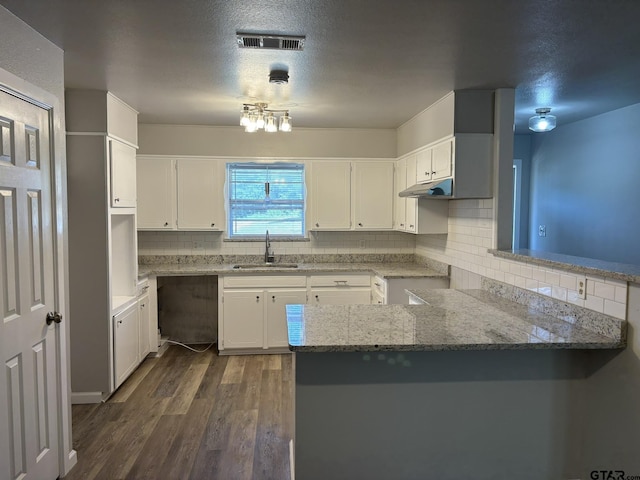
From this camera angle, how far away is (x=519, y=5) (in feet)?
6.18

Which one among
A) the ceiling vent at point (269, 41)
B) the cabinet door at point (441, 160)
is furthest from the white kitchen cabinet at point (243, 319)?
the ceiling vent at point (269, 41)

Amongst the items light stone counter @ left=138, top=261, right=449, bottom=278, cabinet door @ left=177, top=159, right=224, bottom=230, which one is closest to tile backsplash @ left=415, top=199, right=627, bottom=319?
light stone counter @ left=138, top=261, right=449, bottom=278

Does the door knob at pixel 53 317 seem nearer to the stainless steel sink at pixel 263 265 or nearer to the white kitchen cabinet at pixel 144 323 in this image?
the white kitchen cabinet at pixel 144 323

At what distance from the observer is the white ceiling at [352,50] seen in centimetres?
194

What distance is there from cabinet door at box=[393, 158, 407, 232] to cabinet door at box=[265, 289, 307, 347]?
122 centimetres

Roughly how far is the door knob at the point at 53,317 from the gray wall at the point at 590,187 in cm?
442

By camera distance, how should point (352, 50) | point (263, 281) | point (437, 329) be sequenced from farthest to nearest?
1. point (263, 281)
2. point (352, 50)
3. point (437, 329)

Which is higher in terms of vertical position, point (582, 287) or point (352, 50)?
point (352, 50)

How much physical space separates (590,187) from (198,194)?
12.9ft

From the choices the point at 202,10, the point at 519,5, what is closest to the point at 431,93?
the point at 519,5

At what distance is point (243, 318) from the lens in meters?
4.42

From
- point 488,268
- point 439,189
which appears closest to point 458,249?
point 488,268

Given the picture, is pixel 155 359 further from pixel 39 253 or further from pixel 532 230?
pixel 532 230

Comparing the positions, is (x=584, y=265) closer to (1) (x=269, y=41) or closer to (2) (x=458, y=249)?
(2) (x=458, y=249)
